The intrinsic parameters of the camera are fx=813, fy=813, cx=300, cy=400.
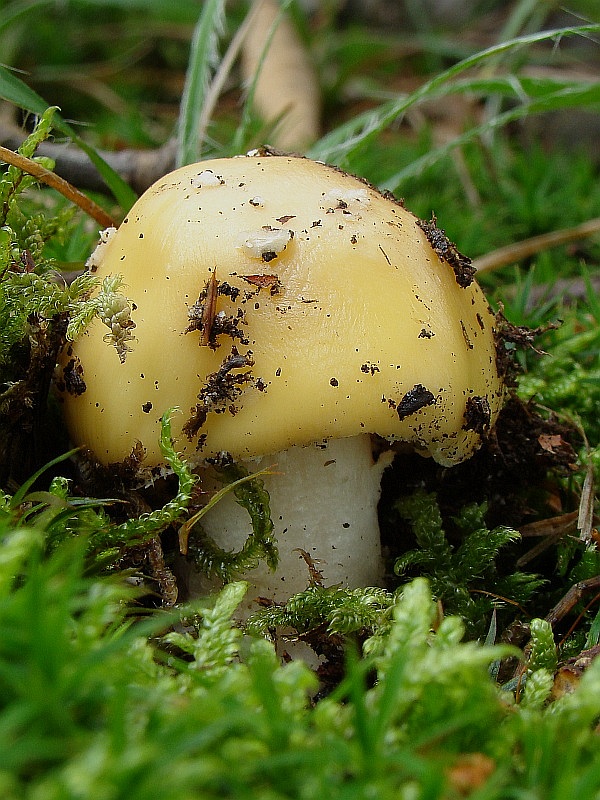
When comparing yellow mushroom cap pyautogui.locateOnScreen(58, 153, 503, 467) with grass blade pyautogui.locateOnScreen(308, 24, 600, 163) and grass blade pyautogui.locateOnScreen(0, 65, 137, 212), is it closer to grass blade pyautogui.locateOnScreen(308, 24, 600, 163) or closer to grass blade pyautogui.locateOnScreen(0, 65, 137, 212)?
grass blade pyautogui.locateOnScreen(0, 65, 137, 212)

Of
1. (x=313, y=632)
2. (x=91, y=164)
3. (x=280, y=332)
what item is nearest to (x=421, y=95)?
(x=91, y=164)

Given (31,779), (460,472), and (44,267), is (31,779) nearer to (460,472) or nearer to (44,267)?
(44,267)

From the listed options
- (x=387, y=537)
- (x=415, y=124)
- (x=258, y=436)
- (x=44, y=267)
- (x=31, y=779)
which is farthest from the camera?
(x=415, y=124)

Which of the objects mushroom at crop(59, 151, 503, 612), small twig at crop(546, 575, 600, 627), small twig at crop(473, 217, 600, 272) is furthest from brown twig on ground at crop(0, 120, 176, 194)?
small twig at crop(546, 575, 600, 627)

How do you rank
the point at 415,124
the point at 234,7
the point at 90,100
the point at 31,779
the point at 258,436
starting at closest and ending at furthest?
→ 1. the point at 31,779
2. the point at 258,436
3. the point at 415,124
4. the point at 90,100
5. the point at 234,7

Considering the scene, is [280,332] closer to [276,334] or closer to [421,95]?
[276,334]

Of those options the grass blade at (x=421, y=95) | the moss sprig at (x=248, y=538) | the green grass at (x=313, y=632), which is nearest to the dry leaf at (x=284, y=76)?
the green grass at (x=313, y=632)

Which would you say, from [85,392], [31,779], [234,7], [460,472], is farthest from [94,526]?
[234,7]
